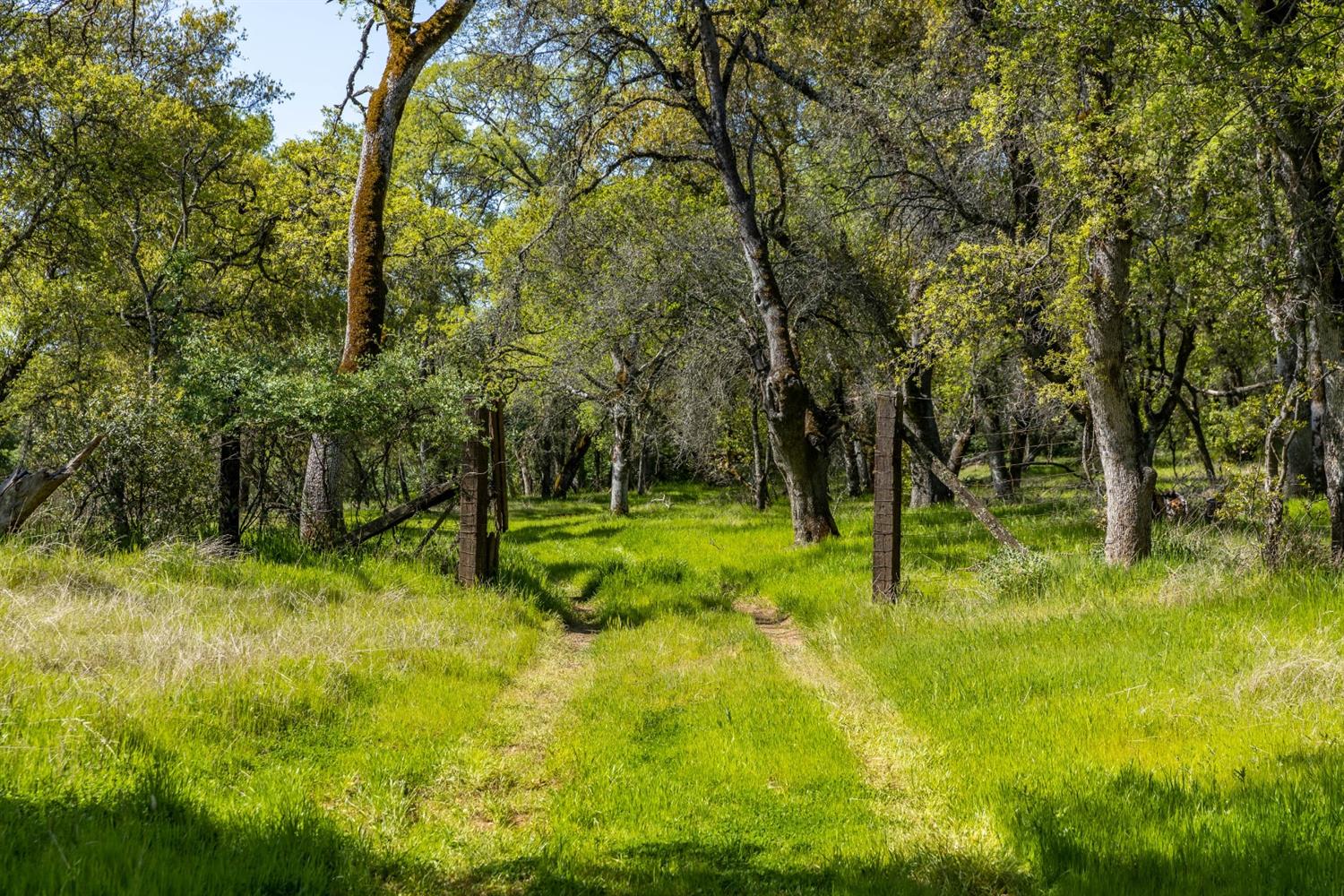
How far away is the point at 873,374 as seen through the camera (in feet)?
54.4

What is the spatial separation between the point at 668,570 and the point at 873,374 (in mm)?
6890

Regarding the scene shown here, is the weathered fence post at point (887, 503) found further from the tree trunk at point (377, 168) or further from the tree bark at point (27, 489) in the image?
the tree bark at point (27, 489)

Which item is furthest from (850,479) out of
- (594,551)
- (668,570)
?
(668,570)

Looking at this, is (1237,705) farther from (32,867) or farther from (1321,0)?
(1321,0)

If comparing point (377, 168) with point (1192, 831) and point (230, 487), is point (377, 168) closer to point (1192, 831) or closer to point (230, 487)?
point (230, 487)

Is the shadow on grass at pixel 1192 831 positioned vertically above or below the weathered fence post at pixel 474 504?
below

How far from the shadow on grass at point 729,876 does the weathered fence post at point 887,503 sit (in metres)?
5.42

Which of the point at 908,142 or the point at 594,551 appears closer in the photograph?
the point at 908,142

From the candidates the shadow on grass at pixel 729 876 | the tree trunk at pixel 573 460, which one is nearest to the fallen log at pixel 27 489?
the shadow on grass at pixel 729 876

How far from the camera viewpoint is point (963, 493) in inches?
416

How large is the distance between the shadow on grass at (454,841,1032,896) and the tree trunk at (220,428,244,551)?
6176 millimetres

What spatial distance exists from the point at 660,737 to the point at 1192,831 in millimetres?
3184

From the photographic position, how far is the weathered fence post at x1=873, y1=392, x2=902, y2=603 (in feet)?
30.8

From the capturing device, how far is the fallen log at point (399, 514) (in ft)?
32.3
